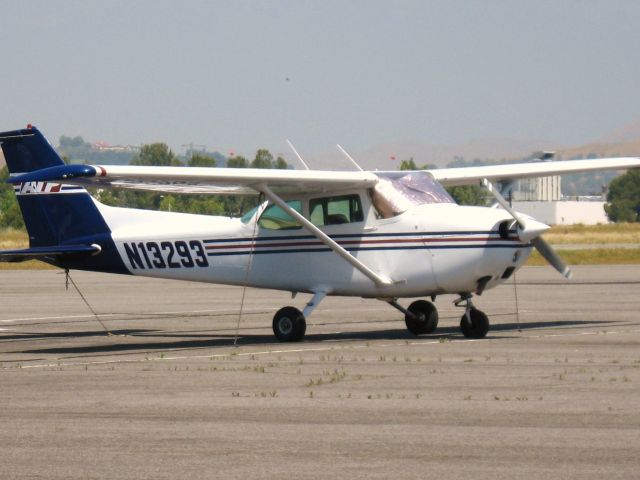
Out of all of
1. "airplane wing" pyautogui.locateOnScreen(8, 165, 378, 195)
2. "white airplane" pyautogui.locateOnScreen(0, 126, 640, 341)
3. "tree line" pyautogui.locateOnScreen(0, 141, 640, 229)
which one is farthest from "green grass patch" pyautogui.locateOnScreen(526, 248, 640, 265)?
"airplane wing" pyautogui.locateOnScreen(8, 165, 378, 195)

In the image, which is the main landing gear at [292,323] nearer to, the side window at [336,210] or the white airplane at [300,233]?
the white airplane at [300,233]

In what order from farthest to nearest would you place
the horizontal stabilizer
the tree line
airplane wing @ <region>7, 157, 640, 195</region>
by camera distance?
the tree line → the horizontal stabilizer → airplane wing @ <region>7, 157, 640, 195</region>

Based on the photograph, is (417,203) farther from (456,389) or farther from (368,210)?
(456,389)

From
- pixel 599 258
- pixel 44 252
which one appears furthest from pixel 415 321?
pixel 599 258

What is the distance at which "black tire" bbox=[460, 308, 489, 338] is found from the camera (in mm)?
17250

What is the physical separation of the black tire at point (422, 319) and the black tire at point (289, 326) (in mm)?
1658

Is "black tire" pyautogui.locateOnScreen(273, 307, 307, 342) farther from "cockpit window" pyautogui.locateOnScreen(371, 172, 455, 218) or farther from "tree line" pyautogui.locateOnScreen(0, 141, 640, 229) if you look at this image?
"tree line" pyautogui.locateOnScreen(0, 141, 640, 229)

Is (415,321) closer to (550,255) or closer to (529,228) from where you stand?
(550,255)

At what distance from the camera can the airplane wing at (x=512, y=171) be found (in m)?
19.5

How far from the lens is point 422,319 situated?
60.1 ft

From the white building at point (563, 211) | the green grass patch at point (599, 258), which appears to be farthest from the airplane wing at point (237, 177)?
the white building at point (563, 211)

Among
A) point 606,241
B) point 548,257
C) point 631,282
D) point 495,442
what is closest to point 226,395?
point 495,442

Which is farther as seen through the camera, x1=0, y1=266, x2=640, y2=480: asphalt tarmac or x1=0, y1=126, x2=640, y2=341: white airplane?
x1=0, y1=126, x2=640, y2=341: white airplane

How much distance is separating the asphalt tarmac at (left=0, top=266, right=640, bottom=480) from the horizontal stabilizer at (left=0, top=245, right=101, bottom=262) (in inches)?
48.6
